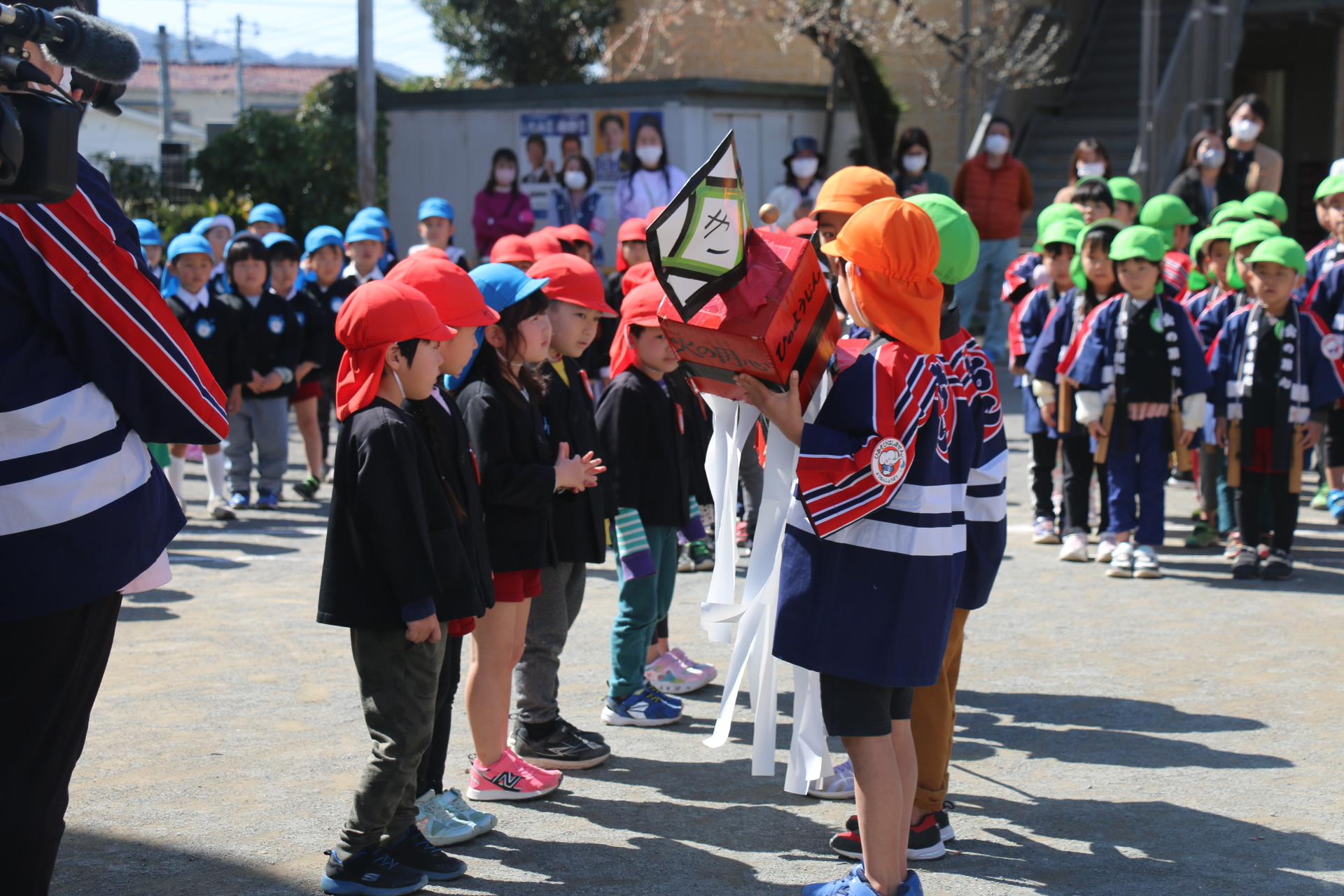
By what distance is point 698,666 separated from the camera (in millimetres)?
5754

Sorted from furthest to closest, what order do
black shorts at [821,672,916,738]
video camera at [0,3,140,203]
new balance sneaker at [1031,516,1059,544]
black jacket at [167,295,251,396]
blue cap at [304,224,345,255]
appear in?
1. blue cap at [304,224,345,255]
2. black jacket at [167,295,251,396]
3. new balance sneaker at [1031,516,1059,544]
4. black shorts at [821,672,916,738]
5. video camera at [0,3,140,203]

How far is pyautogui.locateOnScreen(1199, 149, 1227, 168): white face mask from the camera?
11.9 metres

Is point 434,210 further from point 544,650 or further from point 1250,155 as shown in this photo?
point 544,650

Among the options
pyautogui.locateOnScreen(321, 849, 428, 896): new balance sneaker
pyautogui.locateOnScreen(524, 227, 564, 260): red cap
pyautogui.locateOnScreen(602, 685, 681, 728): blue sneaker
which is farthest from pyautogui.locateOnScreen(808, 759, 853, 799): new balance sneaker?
pyautogui.locateOnScreen(524, 227, 564, 260): red cap

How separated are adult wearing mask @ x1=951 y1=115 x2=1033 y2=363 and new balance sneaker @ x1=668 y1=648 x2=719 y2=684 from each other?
897 cm

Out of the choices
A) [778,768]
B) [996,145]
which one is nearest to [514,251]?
[778,768]

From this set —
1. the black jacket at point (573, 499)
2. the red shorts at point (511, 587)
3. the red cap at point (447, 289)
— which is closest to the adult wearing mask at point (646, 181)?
the black jacket at point (573, 499)

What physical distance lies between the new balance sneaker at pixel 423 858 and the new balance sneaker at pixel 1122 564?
481 centimetres

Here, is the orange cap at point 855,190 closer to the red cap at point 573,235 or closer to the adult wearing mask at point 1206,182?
the red cap at point 573,235

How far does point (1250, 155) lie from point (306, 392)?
8374 millimetres

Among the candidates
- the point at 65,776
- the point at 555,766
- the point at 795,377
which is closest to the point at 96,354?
the point at 65,776

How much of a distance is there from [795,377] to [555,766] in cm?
192

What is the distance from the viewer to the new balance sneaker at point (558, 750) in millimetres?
4734

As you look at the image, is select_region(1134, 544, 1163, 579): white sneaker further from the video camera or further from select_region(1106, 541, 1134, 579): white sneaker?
the video camera
